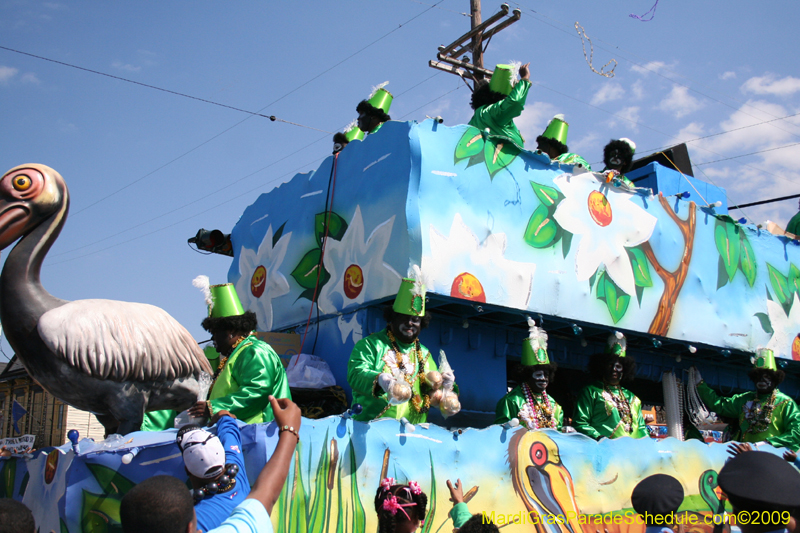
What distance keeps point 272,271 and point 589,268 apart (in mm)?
3271

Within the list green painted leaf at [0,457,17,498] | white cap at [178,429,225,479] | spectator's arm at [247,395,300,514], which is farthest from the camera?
green painted leaf at [0,457,17,498]

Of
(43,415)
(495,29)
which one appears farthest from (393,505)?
(43,415)

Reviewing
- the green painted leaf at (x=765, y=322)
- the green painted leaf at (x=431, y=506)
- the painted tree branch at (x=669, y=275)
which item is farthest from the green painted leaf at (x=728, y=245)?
the green painted leaf at (x=431, y=506)

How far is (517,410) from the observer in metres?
5.39

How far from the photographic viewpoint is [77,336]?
3.53m

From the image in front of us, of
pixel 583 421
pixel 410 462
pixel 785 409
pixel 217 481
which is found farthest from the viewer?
pixel 785 409

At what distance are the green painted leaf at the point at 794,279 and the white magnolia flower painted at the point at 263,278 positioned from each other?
20.4 feet

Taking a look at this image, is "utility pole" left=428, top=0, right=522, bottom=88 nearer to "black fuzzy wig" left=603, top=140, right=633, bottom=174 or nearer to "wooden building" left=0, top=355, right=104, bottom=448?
"black fuzzy wig" left=603, top=140, right=633, bottom=174

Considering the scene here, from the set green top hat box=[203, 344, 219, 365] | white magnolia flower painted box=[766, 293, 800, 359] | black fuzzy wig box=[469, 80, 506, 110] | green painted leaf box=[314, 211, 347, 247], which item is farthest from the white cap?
white magnolia flower painted box=[766, 293, 800, 359]

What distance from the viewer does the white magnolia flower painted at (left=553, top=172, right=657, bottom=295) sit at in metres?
6.16

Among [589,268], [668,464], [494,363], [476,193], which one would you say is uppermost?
[476,193]

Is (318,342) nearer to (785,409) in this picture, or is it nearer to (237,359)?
(237,359)

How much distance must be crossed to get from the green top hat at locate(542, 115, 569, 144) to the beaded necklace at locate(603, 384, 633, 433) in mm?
2820

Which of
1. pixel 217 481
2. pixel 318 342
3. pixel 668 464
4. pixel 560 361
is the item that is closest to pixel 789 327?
pixel 560 361
